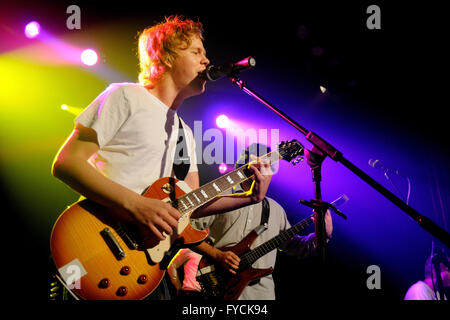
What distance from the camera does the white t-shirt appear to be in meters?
1.73

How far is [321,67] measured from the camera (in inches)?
177

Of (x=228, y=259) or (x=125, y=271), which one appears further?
(x=228, y=259)

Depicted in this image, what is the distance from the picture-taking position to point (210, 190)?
83.4 inches

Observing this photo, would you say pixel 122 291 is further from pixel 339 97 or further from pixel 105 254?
pixel 339 97

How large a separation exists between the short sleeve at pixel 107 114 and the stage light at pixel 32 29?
256 cm

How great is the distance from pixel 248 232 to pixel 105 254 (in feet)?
7.88

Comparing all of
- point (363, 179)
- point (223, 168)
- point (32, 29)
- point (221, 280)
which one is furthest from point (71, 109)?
point (363, 179)

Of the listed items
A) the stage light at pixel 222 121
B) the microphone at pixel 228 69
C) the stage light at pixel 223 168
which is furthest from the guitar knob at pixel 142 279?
the stage light at pixel 222 121

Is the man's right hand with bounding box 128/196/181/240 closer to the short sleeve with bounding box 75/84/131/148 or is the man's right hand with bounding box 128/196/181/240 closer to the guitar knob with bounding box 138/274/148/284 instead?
the guitar knob with bounding box 138/274/148/284

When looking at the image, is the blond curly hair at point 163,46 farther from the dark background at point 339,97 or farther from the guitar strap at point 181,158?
the dark background at point 339,97

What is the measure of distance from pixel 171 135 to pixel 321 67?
10.9 ft

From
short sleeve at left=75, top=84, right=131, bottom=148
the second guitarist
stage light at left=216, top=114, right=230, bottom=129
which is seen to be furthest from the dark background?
short sleeve at left=75, top=84, right=131, bottom=148

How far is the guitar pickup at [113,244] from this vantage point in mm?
1558
